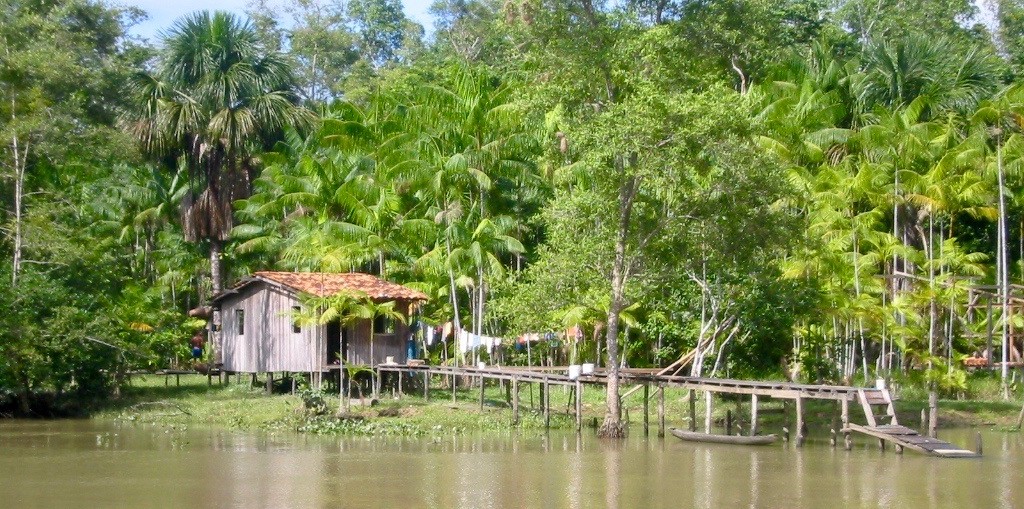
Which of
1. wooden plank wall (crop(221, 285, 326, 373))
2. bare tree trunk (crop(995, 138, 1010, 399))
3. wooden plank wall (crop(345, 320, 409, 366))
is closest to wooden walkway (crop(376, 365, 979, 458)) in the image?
wooden plank wall (crop(345, 320, 409, 366))

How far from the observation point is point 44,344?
33.2 metres

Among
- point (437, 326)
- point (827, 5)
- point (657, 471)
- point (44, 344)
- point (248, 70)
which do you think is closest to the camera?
point (657, 471)

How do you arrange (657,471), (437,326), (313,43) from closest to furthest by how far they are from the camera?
(657,471), (437,326), (313,43)

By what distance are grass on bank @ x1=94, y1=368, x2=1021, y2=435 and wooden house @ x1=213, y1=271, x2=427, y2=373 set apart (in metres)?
1.08

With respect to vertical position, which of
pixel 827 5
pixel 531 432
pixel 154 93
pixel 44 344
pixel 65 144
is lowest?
pixel 531 432

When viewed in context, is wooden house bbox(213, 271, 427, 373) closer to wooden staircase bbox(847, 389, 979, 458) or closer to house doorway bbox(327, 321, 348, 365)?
house doorway bbox(327, 321, 348, 365)

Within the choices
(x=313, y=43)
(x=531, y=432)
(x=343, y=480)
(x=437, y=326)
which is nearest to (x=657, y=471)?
(x=343, y=480)

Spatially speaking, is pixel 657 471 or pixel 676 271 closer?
pixel 657 471

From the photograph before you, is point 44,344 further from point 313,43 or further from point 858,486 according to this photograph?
point 313,43

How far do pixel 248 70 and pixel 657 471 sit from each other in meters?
23.6

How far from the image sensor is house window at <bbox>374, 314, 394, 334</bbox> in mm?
37812

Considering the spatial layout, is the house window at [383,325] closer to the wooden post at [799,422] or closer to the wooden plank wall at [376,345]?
the wooden plank wall at [376,345]

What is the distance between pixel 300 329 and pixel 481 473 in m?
16.0

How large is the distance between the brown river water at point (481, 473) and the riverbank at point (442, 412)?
1534mm
